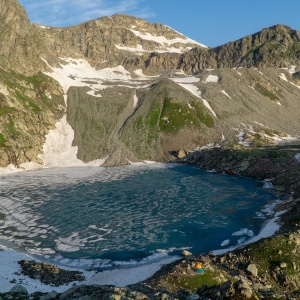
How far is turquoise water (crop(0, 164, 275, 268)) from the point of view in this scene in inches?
1634

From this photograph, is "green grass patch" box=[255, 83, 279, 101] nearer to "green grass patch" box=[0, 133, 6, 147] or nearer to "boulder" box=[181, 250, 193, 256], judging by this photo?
"green grass patch" box=[0, 133, 6, 147]

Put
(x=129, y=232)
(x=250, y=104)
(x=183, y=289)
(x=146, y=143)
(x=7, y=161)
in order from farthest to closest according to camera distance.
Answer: (x=250, y=104), (x=146, y=143), (x=7, y=161), (x=129, y=232), (x=183, y=289)

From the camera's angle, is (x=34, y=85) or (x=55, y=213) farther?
(x=34, y=85)

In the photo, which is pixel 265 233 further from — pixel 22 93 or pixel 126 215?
pixel 22 93

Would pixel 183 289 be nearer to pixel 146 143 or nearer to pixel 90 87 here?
pixel 146 143

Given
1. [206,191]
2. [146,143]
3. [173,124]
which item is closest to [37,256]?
[206,191]

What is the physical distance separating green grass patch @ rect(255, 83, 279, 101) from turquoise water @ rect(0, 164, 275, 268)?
111 metres

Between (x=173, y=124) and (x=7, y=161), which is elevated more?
(x=173, y=124)

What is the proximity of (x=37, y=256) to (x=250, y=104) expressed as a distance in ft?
473

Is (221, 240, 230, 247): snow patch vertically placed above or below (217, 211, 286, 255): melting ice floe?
below

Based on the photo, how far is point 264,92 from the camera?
186m

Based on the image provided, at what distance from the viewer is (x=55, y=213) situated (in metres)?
57.9

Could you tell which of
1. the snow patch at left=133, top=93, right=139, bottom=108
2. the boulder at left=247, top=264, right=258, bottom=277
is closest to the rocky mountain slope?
the snow patch at left=133, top=93, right=139, bottom=108

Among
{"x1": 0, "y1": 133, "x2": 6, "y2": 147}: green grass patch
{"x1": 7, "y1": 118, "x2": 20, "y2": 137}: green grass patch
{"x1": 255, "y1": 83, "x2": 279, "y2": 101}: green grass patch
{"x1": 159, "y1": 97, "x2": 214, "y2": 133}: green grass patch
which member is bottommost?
{"x1": 0, "y1": 133, "x2": 6, "y2": 147}: green grass patch
